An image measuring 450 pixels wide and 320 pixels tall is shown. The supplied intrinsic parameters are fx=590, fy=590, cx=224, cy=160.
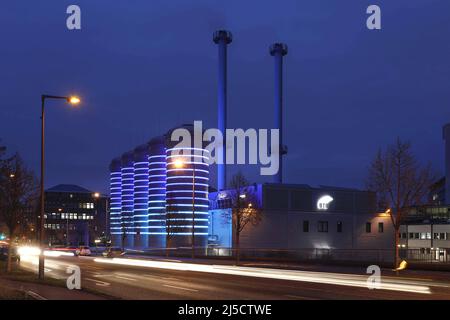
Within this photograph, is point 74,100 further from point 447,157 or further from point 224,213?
point 447,157

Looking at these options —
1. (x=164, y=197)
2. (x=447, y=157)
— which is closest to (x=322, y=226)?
(x=164, y=197)

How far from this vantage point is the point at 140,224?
115 meters

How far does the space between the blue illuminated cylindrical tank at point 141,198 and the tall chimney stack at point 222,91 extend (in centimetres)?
1512

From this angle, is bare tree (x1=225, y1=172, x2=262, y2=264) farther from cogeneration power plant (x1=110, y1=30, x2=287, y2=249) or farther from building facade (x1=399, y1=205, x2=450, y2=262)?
building facade (x1=399, y1=205, x2=450, y2=262)

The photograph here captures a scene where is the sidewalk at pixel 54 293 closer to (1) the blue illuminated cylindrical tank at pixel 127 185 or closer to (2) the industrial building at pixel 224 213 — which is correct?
(2) the industrial building at pixel 224 213

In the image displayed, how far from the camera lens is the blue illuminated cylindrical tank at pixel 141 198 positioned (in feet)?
368

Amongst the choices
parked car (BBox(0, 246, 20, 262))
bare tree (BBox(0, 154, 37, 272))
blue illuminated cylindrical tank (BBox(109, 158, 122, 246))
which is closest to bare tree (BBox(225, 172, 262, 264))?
parked car (BBox(0, 246, 20, 262))

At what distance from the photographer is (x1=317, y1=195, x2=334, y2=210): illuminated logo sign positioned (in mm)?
93875

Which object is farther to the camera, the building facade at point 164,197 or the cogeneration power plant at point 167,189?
the cogeneration power plant at point 167,189

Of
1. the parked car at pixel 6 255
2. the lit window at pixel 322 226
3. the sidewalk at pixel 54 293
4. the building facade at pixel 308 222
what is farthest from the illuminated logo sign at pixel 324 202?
the sidewalk at pixel 54 293

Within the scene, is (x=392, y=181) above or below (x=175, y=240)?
above
